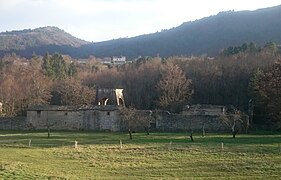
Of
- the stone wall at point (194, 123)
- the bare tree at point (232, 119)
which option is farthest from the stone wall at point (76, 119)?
the bare tree at point (232, 119)

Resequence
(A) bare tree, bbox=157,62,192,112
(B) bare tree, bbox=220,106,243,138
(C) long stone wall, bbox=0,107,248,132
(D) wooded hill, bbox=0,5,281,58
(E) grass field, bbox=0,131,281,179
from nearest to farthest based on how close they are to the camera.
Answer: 1. (E) grass field, bbox=0,131,281,179
2. (B) bare tree, bbox=220,106,243,138
3. (C) long stone wall, bbox=0,107,248,132
4. (A) bare tree, bbox=157,62,192,112
5. (D) wooded hill, bbox=0,5,281,58

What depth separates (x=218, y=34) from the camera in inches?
5920

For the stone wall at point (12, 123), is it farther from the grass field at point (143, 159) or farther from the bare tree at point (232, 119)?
the bare tree at point (232, 119)

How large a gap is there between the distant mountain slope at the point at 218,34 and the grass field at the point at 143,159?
293ft

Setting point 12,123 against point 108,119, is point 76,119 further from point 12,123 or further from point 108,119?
point 12,123

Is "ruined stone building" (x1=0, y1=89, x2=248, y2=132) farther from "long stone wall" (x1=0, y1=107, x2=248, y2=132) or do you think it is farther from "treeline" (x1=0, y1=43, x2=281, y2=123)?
"treeline" (x1=0, y1=43, x2=281, y2=123)

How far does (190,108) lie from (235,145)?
20343 mm

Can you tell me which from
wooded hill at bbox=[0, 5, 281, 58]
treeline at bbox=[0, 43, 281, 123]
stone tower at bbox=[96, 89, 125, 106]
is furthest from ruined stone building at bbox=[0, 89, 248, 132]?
wooded hill at bbox=[0, 5, 281, 58]

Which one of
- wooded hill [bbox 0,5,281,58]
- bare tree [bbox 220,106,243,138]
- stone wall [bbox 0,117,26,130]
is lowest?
stone wall [bbox 0,117,26,130]

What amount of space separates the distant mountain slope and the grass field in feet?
293

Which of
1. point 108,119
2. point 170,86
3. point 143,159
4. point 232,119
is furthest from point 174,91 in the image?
point 143,159

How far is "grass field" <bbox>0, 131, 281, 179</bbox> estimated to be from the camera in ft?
79.1

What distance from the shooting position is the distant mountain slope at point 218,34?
440 feet

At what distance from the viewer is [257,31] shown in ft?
452
